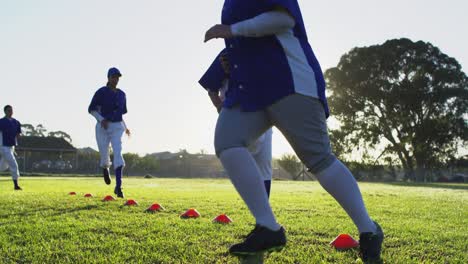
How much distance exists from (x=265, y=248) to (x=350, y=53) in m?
49.2

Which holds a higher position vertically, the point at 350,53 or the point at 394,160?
the point at 350,53

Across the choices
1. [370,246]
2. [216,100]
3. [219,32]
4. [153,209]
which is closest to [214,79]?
[216,100]

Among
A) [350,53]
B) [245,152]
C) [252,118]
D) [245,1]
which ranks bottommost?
[245,152]

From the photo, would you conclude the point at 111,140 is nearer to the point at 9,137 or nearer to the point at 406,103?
the point at 9,137

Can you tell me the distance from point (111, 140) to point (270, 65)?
7.23 metres

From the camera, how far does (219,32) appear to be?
9.30 feet

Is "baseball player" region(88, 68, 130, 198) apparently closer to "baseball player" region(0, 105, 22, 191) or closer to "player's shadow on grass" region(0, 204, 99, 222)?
"player's shadow on grass" region(0, 204, 99, 222)

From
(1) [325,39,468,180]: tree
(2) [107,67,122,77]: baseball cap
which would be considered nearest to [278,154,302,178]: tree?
(1) [325,39,468,180]: tree

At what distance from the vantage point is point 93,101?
30.0 feet

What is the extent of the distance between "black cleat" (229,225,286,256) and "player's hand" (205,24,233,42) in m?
1.15

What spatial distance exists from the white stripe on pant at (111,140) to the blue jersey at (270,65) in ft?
22.2

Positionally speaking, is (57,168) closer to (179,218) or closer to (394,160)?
(394,160)

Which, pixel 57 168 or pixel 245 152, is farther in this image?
pixel 57 168

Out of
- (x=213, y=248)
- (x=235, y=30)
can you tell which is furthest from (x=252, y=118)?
(x=213, y=248)
